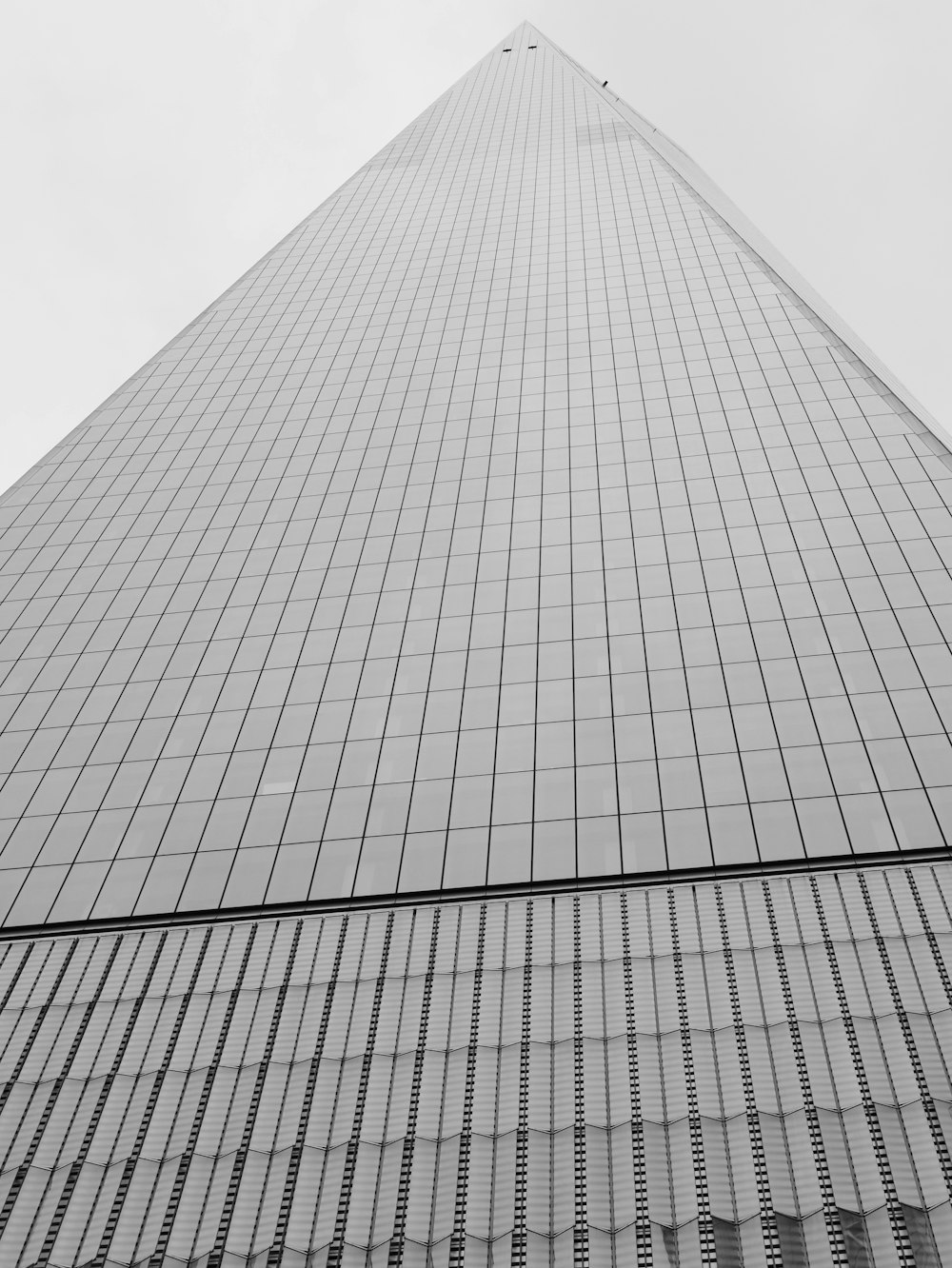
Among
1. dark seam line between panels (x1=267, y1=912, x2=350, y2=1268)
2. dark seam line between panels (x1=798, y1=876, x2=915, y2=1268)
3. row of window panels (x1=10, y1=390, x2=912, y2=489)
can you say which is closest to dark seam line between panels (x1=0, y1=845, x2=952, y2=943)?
dark seam line between panels (x1=798, y1=876, x2=915, y2=1268)

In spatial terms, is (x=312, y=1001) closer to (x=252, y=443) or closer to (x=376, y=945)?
(x=376, y=945)

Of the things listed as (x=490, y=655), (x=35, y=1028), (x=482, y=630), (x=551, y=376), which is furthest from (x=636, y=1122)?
(x=551, y=376)

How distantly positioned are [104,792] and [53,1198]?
16.1 metres

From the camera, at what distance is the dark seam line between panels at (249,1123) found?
21.6 m

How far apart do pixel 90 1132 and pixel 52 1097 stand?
5.48ft

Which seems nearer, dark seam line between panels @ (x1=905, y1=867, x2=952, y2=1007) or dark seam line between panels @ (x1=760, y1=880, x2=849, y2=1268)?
dark seam line between panels @ (x1=760, y1=880, x2=849, y2=1268)

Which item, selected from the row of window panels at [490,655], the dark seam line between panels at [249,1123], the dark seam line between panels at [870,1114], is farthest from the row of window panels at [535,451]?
the dark seam line between panels at [249,1123]

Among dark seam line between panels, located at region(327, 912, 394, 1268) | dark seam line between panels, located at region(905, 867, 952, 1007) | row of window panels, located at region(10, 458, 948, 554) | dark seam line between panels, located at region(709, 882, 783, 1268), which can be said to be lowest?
dark seam line between panels, located at region(905, 867, 952, 1007)

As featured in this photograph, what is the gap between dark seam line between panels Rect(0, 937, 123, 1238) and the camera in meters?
22.9

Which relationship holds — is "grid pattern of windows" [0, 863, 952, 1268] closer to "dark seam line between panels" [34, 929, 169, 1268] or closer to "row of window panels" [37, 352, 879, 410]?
"dark seam line between panels" [34, 929, 169, 1268]

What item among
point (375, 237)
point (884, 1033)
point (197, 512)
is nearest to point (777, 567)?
point (884, 1033)

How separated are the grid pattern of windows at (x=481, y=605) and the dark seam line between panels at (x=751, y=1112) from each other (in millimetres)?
3566

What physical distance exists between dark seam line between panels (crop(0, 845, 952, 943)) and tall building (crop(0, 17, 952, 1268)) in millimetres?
130

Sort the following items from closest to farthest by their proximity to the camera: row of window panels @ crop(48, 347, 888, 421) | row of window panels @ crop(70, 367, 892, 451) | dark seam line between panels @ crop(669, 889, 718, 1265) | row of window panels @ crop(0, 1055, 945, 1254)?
dark seam line between panels @ crop(669, 889, 718, 1265)
row of window panels @ crop(0, 1055, 945, 1254)
row of window panels @ crop(70, 367, 892, 451)
row of window panels @ crop(48, 347, 888, 421)
